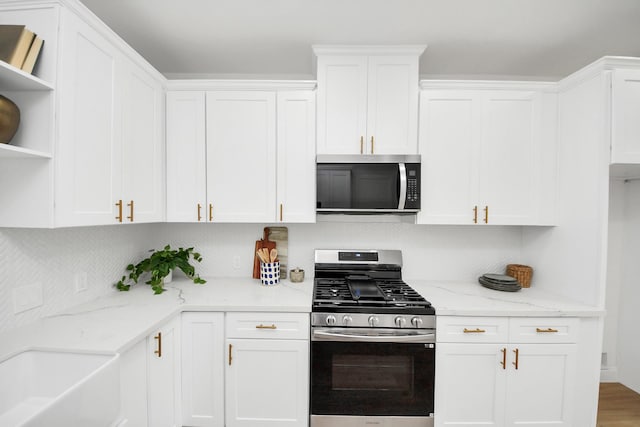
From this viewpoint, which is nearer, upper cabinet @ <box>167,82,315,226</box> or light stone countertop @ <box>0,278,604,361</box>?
light stone countertop @ <box>0,278,604,361</box>

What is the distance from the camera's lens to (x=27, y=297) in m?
1.45

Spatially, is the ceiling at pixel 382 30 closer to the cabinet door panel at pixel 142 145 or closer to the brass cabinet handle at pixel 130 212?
the cabinet door panel at pixel 142 145

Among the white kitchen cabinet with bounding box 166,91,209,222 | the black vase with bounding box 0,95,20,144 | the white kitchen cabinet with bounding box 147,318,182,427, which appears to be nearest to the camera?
the black vase with bounding box 0,95,20,144

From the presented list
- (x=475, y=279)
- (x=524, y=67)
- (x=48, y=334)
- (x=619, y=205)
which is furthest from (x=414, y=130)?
(x=48, y=334)

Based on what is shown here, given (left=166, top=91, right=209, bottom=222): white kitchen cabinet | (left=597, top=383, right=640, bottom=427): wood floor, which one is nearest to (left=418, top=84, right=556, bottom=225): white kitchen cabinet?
(left=597, top=383, right=640, bottom=427): wood floor

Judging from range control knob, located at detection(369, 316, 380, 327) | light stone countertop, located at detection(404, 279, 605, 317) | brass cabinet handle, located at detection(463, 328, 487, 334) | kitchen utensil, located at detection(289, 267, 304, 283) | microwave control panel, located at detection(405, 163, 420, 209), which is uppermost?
microwave control panel, located at detection(405, 163, 420, 209)

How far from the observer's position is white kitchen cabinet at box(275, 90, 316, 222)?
213 cm

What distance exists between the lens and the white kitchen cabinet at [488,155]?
211cm

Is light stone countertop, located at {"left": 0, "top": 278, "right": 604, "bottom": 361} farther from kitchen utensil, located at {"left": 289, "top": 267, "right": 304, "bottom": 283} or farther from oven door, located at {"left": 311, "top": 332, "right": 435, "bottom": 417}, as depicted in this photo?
oven door, located at {"left": 311, "top": 332, "right": 435, "bottom": 417}

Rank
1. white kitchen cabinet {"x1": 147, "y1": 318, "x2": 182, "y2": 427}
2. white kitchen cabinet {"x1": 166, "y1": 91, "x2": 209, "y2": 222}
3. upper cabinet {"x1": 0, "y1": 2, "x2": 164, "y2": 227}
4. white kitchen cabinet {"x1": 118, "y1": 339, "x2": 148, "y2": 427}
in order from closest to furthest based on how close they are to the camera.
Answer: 1. upper cabinet {"x1": 0, "y1": 2, "x2": 164, "y2": 227}
2. white kitchen cabinet {"x1": 118, "y1": 339, "x2": 148, "y2": 427}
3. white kitchen cabinet {"x1": 147, "y1": 318, "x2": 182, "y2": 427}
4. white kitchen cabinet {"x1": 166, "y1": 91, "x2": 209, "y2": 222}

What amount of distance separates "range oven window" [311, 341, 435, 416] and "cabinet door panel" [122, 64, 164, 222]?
4.76ft

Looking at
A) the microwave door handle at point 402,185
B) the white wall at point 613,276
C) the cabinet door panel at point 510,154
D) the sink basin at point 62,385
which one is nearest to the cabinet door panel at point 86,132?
the sink basin at point 62,385

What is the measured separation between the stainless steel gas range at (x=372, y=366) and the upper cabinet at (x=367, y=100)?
1149mm

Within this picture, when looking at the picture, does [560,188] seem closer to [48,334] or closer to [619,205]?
[619,205]
